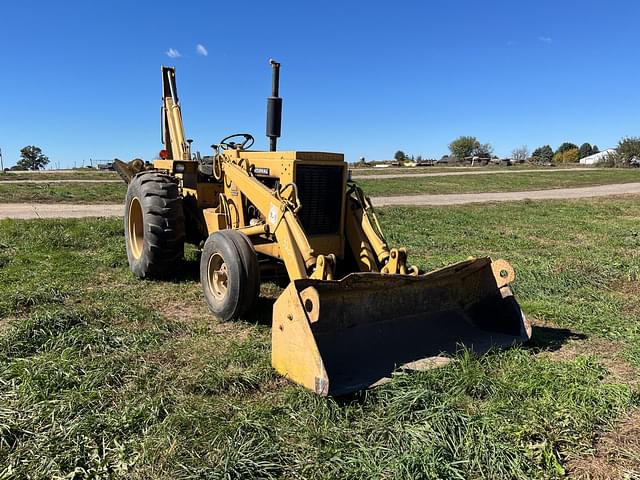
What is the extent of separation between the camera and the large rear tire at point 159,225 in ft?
21.0

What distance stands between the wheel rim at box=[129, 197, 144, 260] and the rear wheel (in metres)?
2.47

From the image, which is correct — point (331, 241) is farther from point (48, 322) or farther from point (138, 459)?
point (138, 459)

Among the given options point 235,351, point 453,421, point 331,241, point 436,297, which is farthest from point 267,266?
point 453,421

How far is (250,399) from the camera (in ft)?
12.2

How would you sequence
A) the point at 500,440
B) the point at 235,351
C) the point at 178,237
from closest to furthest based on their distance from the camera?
1. the point at 500,440
2. the point at 235,351
3. the point at 178,237

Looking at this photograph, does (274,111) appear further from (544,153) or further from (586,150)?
(586,150)

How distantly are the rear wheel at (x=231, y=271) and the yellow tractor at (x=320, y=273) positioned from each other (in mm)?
11

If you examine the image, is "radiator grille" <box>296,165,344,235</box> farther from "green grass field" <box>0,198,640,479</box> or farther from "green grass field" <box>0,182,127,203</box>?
"green grass field" <box>0,182,127,203</box>

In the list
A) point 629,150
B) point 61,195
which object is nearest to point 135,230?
point 61,195

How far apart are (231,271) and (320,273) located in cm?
100

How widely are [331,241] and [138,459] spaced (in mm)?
3203

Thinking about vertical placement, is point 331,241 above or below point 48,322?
above

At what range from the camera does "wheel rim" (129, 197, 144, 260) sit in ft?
24.4

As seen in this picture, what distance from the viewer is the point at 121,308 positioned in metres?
5.60
